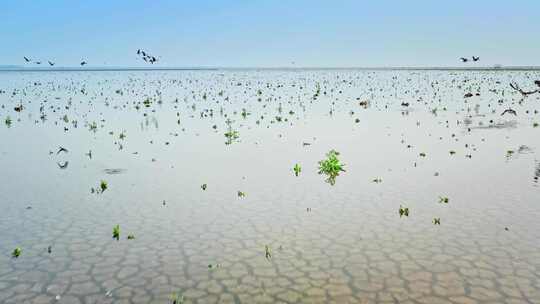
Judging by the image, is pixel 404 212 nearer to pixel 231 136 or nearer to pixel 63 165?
pixel 63 165

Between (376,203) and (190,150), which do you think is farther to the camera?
(190,150)

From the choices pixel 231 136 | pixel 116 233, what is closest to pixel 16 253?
pixel 116 233

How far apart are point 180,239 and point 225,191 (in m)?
4.19

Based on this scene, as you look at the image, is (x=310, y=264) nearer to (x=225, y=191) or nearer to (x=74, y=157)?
(x=225, y=191)

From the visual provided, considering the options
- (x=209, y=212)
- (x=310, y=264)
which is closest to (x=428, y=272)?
(x=310, y=264)

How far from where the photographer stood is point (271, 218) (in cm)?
1268

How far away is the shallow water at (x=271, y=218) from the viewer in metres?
8.86

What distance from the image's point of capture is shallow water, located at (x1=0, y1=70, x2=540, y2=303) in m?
8.86

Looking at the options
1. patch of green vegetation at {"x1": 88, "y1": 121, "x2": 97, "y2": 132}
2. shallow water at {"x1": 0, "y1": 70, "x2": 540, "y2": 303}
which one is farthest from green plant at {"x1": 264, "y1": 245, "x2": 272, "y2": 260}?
patch of green vegetation at {"x1": 88, "y1": 121, "x2": 97, "y2": 132}

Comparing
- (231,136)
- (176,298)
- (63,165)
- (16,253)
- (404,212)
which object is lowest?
(176,298)

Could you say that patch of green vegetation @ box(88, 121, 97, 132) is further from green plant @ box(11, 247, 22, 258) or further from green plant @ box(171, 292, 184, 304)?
green plant @ box(171, 292, 184, 304)

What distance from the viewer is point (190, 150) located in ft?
73.0

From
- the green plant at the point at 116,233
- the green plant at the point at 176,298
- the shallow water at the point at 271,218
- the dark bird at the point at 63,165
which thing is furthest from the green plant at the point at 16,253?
the dark bird at the point at 63,165

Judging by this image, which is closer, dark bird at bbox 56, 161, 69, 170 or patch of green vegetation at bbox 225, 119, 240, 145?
dark bird at bbox 56, 161, 69, 170
